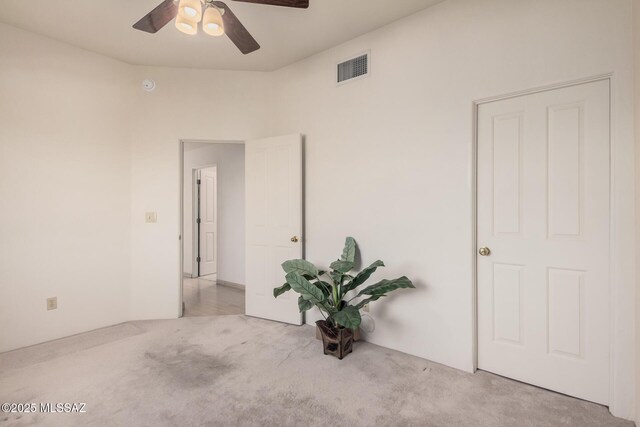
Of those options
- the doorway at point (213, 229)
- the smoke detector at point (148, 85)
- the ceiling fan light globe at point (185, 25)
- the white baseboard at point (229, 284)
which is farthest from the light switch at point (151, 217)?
the ceiling fan light globe at point (185, 25)

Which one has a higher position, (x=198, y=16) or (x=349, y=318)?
(x=198, y=16)

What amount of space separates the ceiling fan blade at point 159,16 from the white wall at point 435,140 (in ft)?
4.98

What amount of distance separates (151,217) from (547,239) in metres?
3.67

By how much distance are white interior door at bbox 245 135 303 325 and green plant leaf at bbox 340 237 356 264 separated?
0.60 metres

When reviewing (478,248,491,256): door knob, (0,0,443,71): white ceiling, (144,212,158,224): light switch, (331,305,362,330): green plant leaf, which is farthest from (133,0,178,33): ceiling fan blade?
(478,248,491,256): door knob

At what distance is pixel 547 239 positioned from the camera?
2.04m

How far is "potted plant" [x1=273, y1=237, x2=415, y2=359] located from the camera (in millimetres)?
2396

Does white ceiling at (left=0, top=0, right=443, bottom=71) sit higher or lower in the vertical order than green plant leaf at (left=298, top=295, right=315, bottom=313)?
higher

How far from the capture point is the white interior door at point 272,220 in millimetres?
3248

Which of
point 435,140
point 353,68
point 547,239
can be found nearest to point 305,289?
point 435,140

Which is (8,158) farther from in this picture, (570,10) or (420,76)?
(570,10)

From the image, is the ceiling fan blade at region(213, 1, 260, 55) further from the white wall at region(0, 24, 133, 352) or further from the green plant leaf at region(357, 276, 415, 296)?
the green plant leaf at region(357, 276, 415, 296)

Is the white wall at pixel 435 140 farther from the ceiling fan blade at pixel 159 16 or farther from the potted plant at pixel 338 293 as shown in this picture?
the ceiling fan blade at pixel 159 16

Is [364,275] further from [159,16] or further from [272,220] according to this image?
[159,16]
